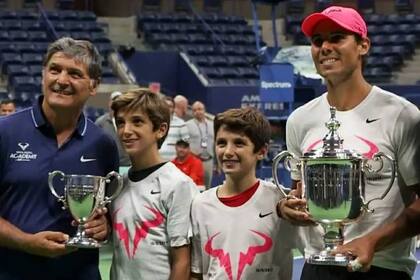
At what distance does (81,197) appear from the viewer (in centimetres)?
283

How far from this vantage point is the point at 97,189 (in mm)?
2895

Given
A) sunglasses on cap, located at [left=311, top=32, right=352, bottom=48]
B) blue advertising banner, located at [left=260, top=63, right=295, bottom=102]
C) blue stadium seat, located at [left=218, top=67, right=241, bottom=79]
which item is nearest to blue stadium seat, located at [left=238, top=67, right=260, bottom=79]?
blue stadium seat, located at [left=218, top=67, right=241, bottom=79]

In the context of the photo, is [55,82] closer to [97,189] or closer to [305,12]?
[97,189]

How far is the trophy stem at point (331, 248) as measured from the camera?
2.46m

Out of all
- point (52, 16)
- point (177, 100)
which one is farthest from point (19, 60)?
point (177, 100)

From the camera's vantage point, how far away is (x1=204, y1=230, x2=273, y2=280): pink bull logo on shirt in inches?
119

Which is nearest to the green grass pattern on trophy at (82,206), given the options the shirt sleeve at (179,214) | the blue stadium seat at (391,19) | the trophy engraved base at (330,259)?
the shirt sleeve at (179,214)

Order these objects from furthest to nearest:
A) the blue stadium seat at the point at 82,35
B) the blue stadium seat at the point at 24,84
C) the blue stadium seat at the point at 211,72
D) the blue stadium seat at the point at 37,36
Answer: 1. the blue stadium seat at the point at 82,35
2. the blue stadium seat at the point at 37,36
3. the blue stadium seat at the point at 211,72
4. the blue stadium seat at the point at 24,84

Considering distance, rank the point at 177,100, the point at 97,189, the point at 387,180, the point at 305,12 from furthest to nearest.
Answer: the point at 305,12 → the point at 177,100 → the point at 97,189 → the point at 387,180

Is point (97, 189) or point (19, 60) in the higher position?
point (19, 60)

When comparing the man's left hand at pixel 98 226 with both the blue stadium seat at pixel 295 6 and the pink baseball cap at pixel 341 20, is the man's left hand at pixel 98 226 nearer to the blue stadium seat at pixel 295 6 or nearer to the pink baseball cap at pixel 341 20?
the pink baseball cap at pixel 341 20

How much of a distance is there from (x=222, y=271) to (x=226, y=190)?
28 cm

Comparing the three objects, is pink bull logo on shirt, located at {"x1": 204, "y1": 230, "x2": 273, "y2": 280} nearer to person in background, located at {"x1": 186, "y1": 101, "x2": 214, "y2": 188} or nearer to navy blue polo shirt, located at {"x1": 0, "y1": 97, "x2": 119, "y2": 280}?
navy blue polo shirt, located at {"x1": 0, "y1": 97, "x2": 119, "y2": 280}

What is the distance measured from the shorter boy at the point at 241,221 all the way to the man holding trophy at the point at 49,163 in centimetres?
34
